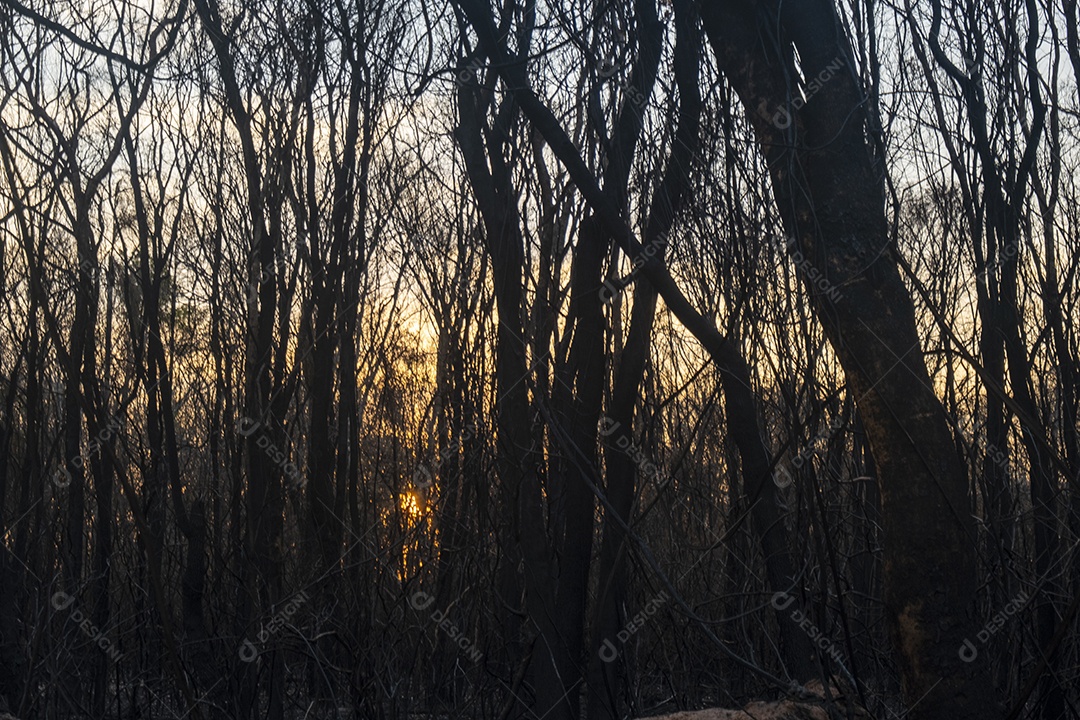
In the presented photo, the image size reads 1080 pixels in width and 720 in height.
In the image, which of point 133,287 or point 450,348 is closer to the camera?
point 450,348

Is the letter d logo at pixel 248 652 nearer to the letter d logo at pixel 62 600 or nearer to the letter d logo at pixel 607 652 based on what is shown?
the letter d logo at pixel 62 600

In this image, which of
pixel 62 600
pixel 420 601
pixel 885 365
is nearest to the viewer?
pixel 885 365

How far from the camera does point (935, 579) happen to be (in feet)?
9.64

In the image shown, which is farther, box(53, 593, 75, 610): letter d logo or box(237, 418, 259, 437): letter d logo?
box(237, 418, 259, 437): letter d logo

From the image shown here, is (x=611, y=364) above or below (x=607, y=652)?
above

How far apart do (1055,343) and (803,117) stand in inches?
100

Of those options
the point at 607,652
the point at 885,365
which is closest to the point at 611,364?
the point at 607,652

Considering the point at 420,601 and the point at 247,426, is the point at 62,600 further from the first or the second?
the point at 420,601

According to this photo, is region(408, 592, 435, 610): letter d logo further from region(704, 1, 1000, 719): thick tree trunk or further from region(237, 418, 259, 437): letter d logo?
region(704, 1, 1000, 719): thick tree trunk

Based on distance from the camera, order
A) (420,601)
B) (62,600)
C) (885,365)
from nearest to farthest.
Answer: (885,365)
(420,601)
(62,600)

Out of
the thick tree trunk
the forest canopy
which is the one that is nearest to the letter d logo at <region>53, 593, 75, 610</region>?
the forest canopy

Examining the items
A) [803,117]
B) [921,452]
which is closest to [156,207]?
[803,117]

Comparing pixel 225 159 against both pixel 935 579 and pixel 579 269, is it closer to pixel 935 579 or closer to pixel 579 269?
pixel 579 269

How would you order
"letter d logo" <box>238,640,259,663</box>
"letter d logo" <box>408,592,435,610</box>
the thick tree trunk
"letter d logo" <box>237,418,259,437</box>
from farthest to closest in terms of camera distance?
"letter d logo" <box>237,418,259,437</box>, "letter d logo" <box>238,640,259,663</box>, "letter d logo" <box>408,592,435,610</box>, the thick tree trunk
